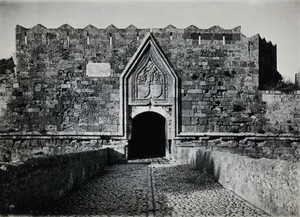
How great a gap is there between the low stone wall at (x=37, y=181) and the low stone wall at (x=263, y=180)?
314 centimetres

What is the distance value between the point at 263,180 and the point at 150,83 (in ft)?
35.5

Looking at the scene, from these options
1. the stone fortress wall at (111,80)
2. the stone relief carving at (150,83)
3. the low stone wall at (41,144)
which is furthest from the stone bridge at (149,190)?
the stone relief carving at (150,83)

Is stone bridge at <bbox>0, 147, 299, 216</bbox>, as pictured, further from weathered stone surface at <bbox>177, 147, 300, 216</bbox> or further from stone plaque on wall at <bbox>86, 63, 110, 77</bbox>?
stone plaque on wall at <bbox>86, 63, 110, 77</bbox>

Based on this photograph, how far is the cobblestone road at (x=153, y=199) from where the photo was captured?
5320 millimetres

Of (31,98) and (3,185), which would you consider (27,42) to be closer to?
(31,98)

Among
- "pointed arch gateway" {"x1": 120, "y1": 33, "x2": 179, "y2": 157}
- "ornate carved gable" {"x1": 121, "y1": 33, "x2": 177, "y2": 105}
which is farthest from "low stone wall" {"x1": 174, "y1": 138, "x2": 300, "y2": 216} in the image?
"ornate carved gable" {"x1": 121, "y1": 33, "x2": 177, "y2": 105}

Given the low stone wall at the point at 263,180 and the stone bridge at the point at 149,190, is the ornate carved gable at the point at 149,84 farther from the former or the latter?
the low stone wall at the point at 263,180

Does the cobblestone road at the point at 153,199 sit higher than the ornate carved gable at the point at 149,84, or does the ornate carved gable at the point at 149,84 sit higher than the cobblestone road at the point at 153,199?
the ornate carved gable at the point at 149,84

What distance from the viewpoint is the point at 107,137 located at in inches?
599

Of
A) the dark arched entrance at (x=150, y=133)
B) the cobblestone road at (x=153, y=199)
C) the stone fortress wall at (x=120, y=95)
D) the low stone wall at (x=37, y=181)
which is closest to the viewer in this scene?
the low stone wall at (x=37, y=181)

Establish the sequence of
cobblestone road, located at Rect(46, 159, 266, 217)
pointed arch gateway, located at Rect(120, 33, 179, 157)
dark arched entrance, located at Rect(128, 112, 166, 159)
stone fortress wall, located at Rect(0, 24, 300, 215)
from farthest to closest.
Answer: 1. dark arched entrance, located at Rect(128, 112, 166, 159)
2. pointed arch gateway, located at Rect(120, 33, 179, 157)
3. stone fortress wall, located at Rect(0, 24, 300, 215)
4. cobblestone road, located at Rect(46, 159, 266, 217)

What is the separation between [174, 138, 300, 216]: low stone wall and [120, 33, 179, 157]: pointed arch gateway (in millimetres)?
6899

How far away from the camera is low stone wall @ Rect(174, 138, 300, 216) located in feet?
14.0

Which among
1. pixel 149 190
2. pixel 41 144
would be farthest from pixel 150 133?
pixel 149 190
